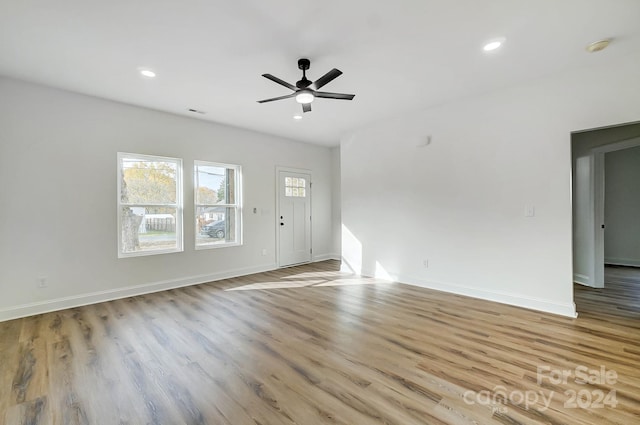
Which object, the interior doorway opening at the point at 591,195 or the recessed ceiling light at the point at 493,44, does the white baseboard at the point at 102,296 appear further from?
the interior doorway opening at the point at 591,195

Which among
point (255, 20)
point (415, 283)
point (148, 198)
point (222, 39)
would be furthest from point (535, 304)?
point (148, 198)

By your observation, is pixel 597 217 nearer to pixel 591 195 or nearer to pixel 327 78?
pixel 591 195

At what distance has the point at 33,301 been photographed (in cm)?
353

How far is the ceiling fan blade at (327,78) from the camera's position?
2.61m

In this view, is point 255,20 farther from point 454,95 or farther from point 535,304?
point 535,304

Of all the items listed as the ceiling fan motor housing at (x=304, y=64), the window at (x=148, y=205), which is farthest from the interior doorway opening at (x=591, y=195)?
the window at (x=148, y=205)

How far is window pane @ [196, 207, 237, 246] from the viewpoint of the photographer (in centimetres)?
508

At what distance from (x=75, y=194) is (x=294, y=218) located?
12.7 ft

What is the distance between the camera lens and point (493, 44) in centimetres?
271

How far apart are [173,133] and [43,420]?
4.02 meters

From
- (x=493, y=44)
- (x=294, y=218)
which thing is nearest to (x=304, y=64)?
(x=493, y=44)

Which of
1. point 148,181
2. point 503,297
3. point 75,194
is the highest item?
point 148,181

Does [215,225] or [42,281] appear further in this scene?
[215,225]

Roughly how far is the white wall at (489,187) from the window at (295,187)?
5.91ft
